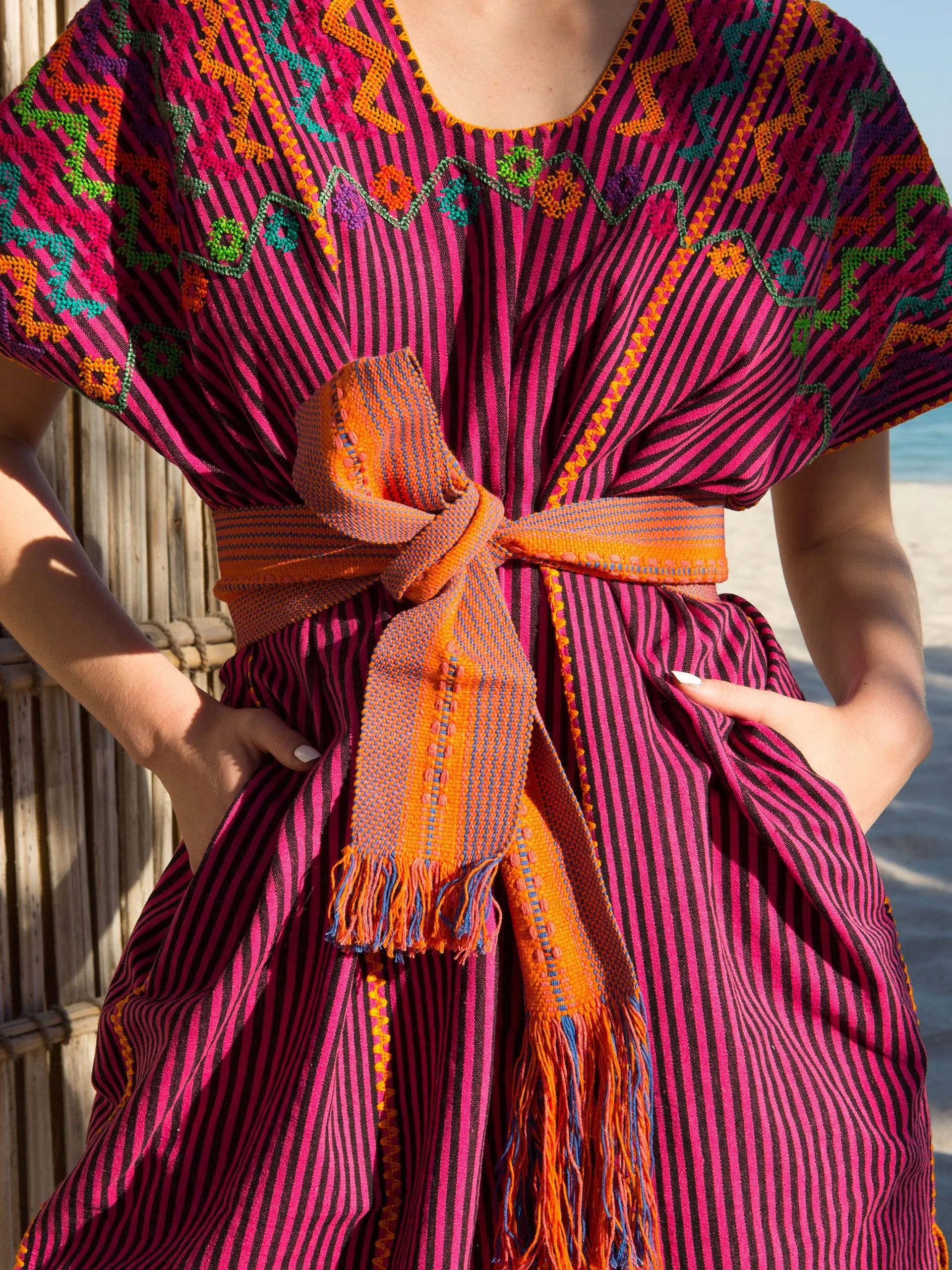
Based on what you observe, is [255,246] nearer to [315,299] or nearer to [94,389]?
[315,299]

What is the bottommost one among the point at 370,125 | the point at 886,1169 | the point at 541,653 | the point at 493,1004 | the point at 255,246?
the point at 886,1169

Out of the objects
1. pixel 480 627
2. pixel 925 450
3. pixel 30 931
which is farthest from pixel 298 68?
pixel 925 450

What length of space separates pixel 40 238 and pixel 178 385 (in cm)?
16

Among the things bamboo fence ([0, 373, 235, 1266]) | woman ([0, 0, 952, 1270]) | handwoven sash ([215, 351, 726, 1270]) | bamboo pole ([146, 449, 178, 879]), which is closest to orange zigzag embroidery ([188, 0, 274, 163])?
woman ([0, 0, 952, 1270])

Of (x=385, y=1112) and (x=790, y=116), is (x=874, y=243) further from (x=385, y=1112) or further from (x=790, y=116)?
(x=385, y=1112)

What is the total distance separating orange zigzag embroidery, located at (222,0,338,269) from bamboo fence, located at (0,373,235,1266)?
102cm

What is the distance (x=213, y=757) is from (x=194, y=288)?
1.25 ft

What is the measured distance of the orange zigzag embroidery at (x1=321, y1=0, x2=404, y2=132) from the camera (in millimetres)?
1018

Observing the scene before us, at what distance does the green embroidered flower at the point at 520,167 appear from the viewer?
101 centimetres

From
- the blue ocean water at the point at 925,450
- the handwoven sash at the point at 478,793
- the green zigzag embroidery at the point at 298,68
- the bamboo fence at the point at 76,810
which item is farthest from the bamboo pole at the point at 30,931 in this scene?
the blue ocean water at the point at 925,450

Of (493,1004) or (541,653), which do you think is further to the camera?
(541,653)

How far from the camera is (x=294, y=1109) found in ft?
2.87

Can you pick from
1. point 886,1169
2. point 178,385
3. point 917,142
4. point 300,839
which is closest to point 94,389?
point 178,385

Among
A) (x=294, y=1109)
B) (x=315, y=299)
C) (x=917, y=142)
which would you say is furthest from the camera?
(x=917, y=142)
